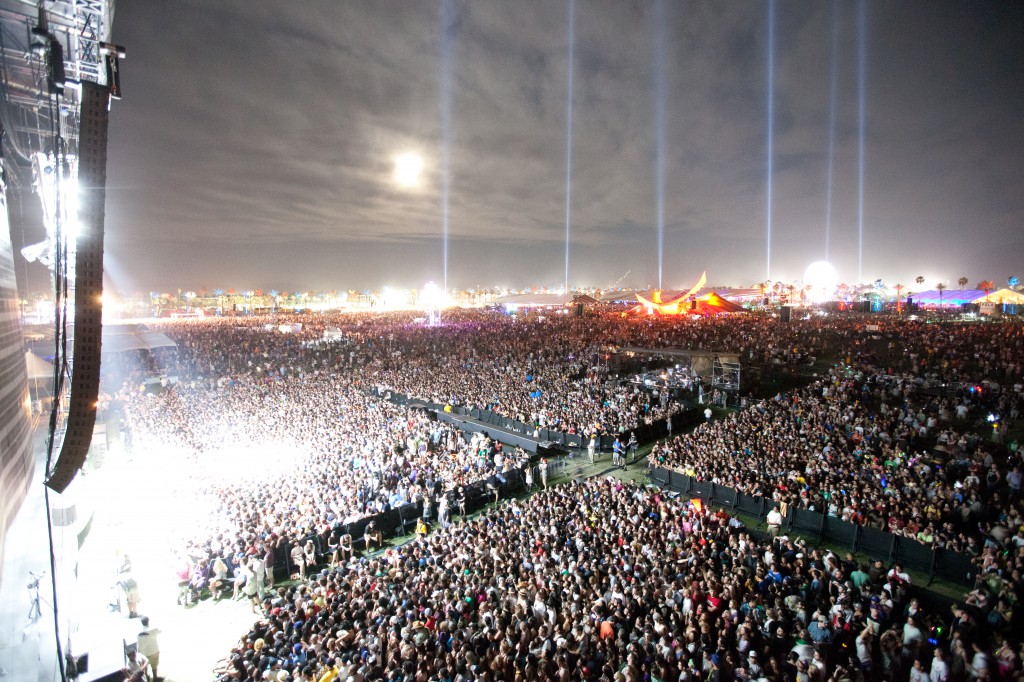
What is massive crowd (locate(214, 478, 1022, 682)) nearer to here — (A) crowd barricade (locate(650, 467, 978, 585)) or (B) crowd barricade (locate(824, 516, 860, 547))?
(A) crowd barricade (locate(650, 467, 978, 585))

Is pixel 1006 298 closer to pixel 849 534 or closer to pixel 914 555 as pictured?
pixel 849 534

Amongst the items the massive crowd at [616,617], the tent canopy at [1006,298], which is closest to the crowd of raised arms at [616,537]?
the massive crowd at [616,617]

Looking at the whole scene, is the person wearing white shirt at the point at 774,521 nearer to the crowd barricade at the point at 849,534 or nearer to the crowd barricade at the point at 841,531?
the crowd barricade at the point at 849,534

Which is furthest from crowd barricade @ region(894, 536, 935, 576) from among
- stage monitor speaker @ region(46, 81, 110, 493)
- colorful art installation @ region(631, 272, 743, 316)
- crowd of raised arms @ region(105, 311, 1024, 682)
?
colorful art installation @ region(631, 272, 743, 316)

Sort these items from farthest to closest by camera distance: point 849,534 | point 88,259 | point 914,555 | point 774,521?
point 774,521, point 849,534, point 914,555, point 88,259

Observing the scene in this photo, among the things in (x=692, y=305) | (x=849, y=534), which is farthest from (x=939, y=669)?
(x=692, y=305)
